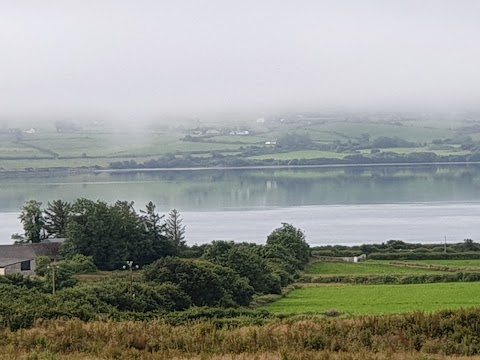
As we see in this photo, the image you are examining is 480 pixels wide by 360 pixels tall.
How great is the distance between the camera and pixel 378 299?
2247cm

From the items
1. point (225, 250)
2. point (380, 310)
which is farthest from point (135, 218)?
point (380, 310)

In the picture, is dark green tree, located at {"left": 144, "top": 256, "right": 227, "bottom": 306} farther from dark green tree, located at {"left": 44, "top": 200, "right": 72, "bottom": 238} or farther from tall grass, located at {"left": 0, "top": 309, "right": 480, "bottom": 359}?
dark green tree, located at {"left": 44, "top": 200, "right": 72, "bottom": 238}

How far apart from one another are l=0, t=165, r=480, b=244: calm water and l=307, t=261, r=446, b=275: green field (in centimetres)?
978

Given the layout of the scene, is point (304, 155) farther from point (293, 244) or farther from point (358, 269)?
point (358, 269)

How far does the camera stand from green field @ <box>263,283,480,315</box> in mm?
20125

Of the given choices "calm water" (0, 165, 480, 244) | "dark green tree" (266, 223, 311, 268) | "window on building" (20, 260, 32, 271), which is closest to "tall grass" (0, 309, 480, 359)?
"window on building" (20, 260, 32, 271)

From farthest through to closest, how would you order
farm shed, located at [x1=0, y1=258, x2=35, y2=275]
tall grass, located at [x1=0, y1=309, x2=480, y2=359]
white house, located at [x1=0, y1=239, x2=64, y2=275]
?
white house, located at [x1=0, y1=239, x2=64, y2=275], farm shed, located at [x1=0, y1=258, x2=35, y2=275], tall grass, located at [x1=0, y1=309, x2=480, y2=359]

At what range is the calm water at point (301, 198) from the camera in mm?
47531

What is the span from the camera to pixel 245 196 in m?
74.4

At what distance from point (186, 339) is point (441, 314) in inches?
121

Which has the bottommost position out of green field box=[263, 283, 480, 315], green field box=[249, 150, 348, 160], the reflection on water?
green field box=[263, 283, 480, 315]

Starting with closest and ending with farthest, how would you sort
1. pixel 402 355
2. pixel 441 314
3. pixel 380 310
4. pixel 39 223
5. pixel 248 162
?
pixel 402 355, pixel 441 314, pixel 380 310, pixel 39 223, pixel 248 162

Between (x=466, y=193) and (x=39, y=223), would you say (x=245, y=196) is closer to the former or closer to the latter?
(x=466, y=193)

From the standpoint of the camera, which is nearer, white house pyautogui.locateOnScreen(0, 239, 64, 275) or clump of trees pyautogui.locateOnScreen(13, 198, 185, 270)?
white house pyautogui.locateOnScreen(0, 239, 64, 275)
